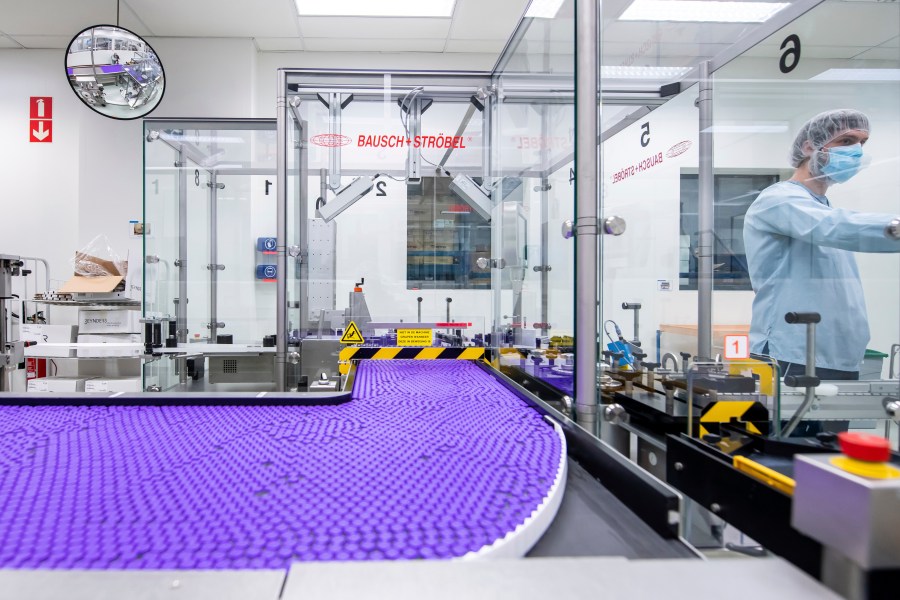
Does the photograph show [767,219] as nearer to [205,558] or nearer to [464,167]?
[464,167]

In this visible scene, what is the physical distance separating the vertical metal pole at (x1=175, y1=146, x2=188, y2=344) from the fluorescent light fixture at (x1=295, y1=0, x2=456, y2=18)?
Result: 1.57 metres

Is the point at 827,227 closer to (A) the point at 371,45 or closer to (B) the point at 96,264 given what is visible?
(A) the point at 371,45

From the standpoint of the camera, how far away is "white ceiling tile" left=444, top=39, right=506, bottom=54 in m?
4.30

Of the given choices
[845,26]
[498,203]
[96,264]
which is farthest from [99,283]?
[845,26]

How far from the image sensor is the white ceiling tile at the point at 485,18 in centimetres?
374

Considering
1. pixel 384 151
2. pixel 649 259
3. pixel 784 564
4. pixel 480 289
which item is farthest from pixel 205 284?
pixel 784 564

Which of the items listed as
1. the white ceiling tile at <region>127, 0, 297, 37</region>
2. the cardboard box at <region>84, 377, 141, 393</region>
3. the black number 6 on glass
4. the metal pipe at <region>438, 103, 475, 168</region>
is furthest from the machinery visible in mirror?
the black number 6 on glass

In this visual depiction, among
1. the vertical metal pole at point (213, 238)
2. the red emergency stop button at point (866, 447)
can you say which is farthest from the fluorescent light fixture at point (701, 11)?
the vertical metal pole at point (213, 238)

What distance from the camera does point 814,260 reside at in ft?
5.77

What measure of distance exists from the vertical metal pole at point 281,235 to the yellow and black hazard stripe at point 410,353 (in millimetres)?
564

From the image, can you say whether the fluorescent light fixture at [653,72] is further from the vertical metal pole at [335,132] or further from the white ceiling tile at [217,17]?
the white ceiling tile at [217,17]

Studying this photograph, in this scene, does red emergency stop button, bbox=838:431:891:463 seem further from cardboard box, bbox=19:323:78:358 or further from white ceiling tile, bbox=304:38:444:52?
white ceiling tile, bbox=304:38:444:52

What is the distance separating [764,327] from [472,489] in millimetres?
1713

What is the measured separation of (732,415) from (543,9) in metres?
1.61
